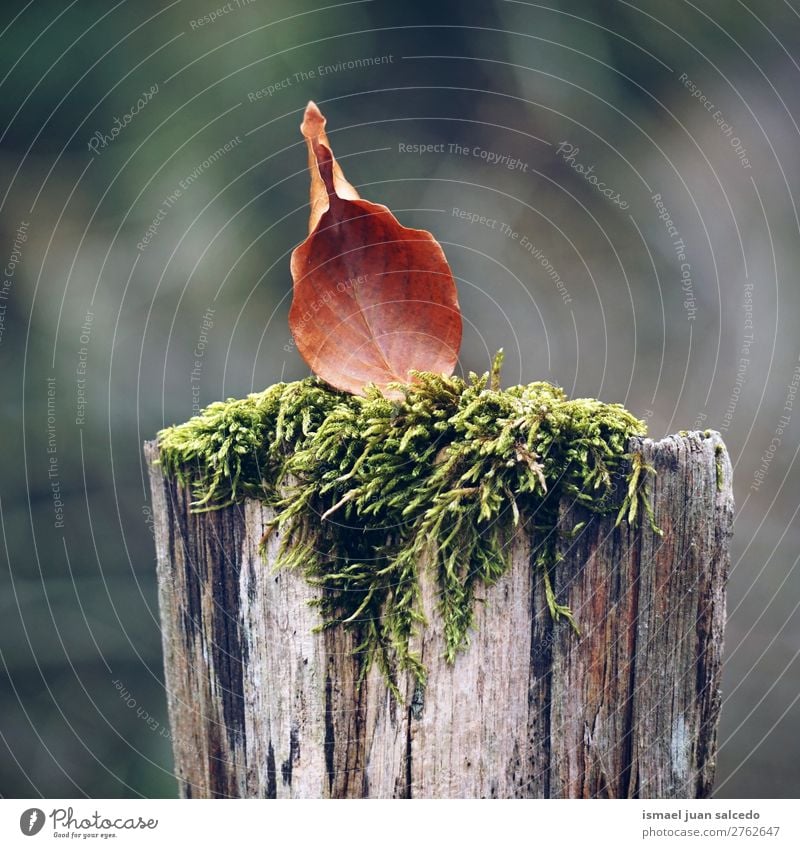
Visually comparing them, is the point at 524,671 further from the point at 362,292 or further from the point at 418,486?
the point at 362,292

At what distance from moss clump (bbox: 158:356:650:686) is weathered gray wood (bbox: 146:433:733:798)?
1.1 inches

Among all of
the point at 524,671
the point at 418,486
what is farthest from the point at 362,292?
the point at 524,671

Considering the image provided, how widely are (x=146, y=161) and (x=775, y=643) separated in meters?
2.93

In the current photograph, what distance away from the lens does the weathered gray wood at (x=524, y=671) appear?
1.12 metres

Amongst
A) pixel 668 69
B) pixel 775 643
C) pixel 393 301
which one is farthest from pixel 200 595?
pixel 775 643

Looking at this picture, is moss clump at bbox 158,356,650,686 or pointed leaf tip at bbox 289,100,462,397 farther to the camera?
pointed leaf tip at bbox 289,100,462,397

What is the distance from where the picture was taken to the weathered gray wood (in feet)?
A: 3.69

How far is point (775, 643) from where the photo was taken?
123 inches

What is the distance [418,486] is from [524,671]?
311 mm

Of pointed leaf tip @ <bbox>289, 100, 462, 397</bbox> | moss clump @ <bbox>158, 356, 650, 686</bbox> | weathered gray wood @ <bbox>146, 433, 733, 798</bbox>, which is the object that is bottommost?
weathered gray wood @ <bbox>146, 433, 733, 798</bbox>

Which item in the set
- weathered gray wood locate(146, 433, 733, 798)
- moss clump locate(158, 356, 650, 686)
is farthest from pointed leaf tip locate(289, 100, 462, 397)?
weathered gray wood locate(146, 433, 733, 798)

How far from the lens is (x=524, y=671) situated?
1146mm

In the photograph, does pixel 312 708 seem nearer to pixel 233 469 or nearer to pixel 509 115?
pixel 233 469

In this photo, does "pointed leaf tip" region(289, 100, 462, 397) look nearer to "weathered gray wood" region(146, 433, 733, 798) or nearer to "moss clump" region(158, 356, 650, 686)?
"moss clump" region(158, 356, 650, 686)
